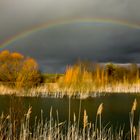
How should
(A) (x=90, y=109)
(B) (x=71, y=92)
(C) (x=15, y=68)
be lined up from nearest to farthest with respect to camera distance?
(A) (x=90, y=109)
(B) (x=71, y=92)
(C) (x=15, y=68)

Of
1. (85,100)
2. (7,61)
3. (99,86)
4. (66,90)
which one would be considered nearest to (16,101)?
(85,100)

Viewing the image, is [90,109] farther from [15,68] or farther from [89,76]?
[15,68]

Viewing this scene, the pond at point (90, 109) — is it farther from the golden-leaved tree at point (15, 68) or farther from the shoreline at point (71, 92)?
the golden-leaved tree at point (15, 68)

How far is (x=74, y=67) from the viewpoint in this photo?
23531mm

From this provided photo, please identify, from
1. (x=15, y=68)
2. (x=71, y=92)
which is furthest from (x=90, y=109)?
(x=15, y=68)

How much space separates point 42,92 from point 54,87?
1060mm

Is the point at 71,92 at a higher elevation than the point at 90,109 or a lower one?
higher

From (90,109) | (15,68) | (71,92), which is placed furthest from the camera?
(15,68)

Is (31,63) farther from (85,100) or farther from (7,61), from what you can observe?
(85,100)

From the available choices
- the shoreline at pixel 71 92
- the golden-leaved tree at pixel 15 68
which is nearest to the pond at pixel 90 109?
the shoreline at pixel 71 92

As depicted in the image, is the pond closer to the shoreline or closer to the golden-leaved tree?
the shoreline

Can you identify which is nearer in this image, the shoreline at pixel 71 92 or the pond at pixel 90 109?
the pond at pixel 90 109

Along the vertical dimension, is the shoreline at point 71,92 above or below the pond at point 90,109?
above

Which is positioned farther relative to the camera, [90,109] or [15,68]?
[15,68]
